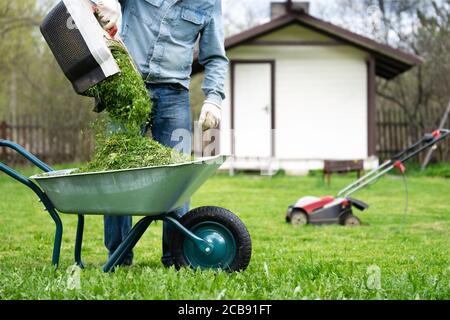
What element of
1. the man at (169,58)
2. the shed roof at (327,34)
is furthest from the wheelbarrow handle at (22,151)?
the shed roof at (327,34)

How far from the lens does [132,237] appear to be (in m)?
3.66

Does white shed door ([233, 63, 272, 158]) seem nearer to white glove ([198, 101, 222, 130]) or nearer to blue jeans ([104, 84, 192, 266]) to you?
blue jeans ([104, 84, 192, 266])

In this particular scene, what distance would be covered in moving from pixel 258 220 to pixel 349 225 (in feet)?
2.71

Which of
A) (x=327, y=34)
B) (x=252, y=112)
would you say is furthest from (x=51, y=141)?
(x=327, y=34)

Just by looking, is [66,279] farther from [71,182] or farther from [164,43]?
[164,43]

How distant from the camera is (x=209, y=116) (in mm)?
3902

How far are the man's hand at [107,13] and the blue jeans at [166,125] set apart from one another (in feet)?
1.67

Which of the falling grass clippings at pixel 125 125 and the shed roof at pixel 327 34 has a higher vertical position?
the shed roof at pixel 327 34

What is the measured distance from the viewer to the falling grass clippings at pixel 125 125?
3.54m

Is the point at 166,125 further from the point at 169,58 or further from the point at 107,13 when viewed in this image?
the point at 107,13

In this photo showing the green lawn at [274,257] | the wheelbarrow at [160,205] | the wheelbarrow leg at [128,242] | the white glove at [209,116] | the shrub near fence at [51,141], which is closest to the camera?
the green lawn at [274,257]

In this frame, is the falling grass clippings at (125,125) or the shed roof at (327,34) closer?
the falling grass clippings at (125,125)

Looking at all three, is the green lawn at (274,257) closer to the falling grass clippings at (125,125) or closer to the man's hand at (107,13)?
the falling grass clippings at (125,125)
